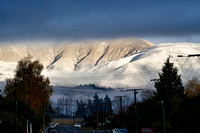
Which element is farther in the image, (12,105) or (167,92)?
(167,92)

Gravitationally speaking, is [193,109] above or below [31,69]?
below

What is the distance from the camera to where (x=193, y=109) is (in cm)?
6462

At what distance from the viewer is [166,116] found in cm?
8919

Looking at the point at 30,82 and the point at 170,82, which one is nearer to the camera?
the point at 30,82

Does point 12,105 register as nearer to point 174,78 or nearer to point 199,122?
point 199,122

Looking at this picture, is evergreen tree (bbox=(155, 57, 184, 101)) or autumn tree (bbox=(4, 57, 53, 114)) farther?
evergreen tree (bbox=(155, 57, 184, 101))

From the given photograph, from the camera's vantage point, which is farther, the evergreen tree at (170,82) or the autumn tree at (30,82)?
the evergreen tree at (170,82)

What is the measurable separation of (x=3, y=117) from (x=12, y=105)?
12.9 m

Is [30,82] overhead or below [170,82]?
below

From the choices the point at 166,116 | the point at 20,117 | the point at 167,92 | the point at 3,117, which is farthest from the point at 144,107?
the point at 3,117

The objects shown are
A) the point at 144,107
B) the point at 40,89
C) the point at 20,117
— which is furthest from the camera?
the point at 40,89

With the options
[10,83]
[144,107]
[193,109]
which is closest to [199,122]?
[193,109]

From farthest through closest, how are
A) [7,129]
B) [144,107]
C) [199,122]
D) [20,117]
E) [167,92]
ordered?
1. [167,92]
2. [144,107]
3. [20,117]
4. [7,129]
5. [199,122]

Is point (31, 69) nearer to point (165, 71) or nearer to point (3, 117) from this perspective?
point (3, 117)
